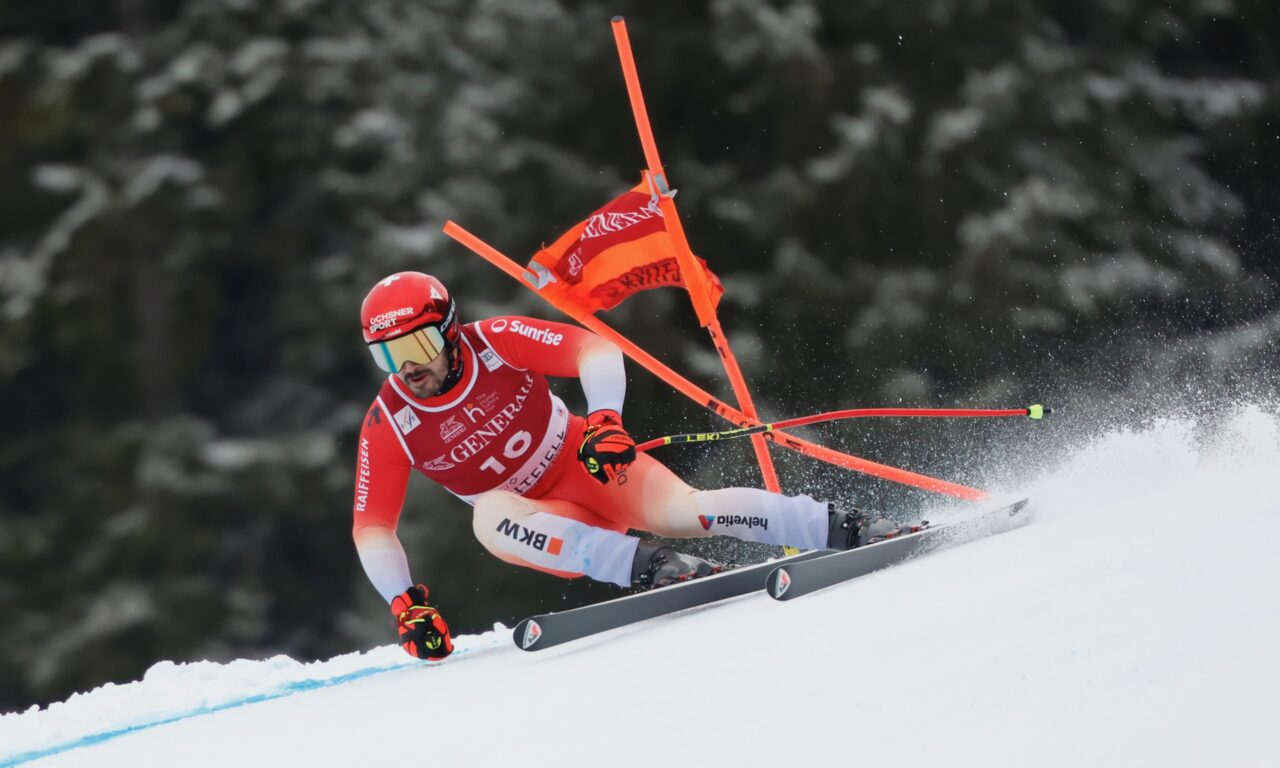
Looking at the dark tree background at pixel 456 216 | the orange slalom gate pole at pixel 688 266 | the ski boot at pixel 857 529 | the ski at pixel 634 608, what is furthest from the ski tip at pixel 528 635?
the dark tree background at pixel 456 216

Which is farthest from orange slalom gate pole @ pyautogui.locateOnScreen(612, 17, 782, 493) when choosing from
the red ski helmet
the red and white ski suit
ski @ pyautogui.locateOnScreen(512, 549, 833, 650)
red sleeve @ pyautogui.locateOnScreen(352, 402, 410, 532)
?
red sleeve @ pyautogui.locateOnScreen(352, 402, 410, 532)

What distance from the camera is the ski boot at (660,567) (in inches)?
147

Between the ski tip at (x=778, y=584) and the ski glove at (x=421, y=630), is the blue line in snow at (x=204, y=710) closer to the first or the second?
the ski glove at (x=421, y=630)

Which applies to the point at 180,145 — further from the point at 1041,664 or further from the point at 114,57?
the point at 1041,664

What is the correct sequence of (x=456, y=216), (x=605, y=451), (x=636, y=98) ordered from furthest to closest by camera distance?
(x=456, y=216) < (x=636, y=98) < (x=605, y=451)

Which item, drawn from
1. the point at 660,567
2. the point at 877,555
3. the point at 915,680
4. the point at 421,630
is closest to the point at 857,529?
the point at 877,555

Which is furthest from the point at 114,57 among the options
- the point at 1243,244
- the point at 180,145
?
the point at 1243,244

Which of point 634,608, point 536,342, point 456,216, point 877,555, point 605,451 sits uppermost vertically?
point 456,216

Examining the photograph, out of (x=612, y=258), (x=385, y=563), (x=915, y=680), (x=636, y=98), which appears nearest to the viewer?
(x=915, y=680)

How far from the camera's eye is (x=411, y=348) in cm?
368

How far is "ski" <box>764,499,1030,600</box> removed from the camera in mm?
3305

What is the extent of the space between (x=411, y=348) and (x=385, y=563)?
0.61 meters

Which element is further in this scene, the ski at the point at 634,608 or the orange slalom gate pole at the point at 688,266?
the orange slalom gate pole at the point at 688,266

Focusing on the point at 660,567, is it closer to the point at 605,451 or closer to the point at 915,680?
the point at 605,451
